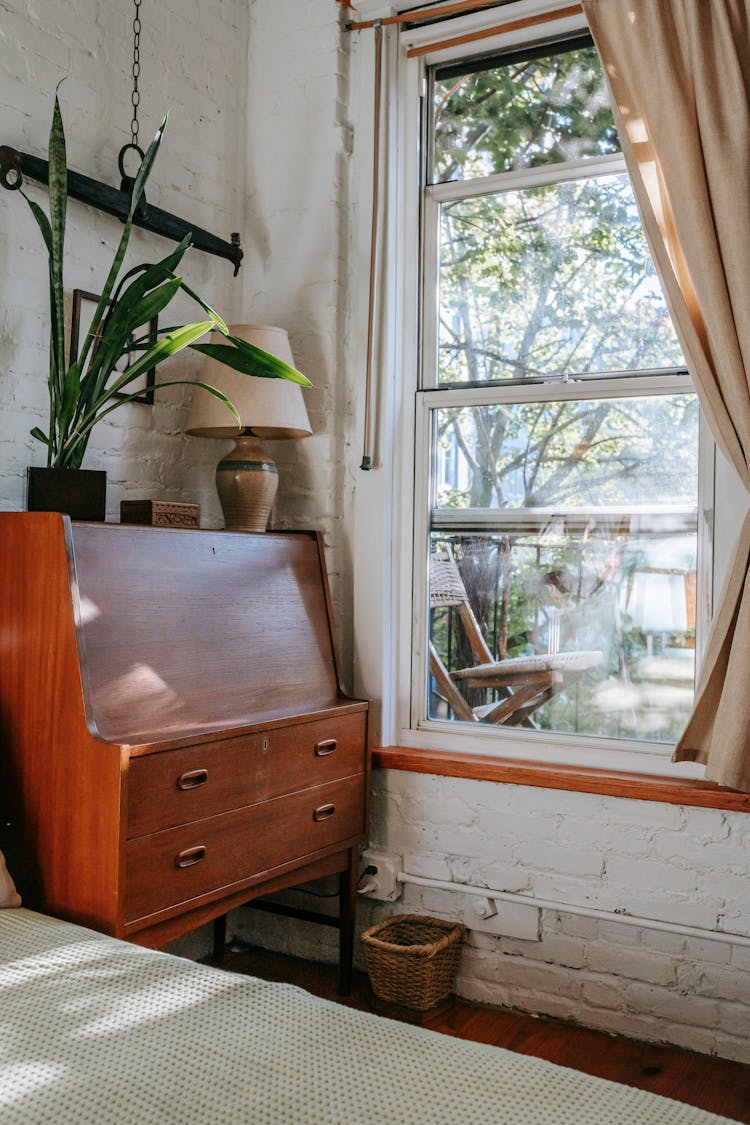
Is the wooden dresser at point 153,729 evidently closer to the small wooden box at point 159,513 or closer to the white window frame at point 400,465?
the small wooden box at point 159,513

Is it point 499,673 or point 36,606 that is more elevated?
point 36,606

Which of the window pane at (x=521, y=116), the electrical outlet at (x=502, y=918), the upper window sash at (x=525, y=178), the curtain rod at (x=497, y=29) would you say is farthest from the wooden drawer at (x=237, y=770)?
the curtain rod at (x=497, y=29)

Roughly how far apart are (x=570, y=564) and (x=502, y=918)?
0.99 meters

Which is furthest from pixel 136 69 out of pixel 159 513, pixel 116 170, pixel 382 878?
pixel 382 878

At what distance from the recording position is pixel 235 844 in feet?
7.04

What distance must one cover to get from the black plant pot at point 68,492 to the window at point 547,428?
1027mm

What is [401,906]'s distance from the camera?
2.79 metres

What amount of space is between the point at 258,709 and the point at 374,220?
1488 mm

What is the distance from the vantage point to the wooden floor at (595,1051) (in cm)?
219

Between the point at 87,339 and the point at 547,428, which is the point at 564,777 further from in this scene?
the point at 87,339

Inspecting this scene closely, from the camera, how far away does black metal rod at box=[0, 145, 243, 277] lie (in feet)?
7.44

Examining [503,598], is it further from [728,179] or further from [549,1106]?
[549,1106]

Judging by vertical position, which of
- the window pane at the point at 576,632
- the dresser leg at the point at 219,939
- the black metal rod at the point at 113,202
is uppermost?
the black metal rod at the point at 113,202

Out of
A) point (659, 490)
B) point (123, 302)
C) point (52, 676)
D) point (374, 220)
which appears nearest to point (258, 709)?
point (52, 676)
